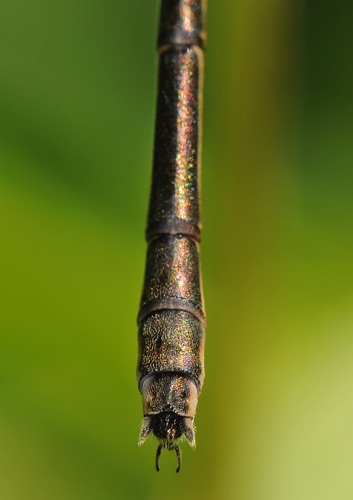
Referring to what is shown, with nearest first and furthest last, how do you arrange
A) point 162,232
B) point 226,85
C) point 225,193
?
point 162,232, point 225,193, point 226,85

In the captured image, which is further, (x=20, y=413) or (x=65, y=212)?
(x=65, y=212)

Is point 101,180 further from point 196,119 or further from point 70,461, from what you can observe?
point 70,461

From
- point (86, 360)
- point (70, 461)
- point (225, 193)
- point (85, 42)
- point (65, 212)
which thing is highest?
point (85, 42)

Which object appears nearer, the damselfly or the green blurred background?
the damselfly

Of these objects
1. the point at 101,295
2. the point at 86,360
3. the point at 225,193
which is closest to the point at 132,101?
the point at 225,193

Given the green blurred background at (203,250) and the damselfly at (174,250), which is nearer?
the damselfly at (174,250)
